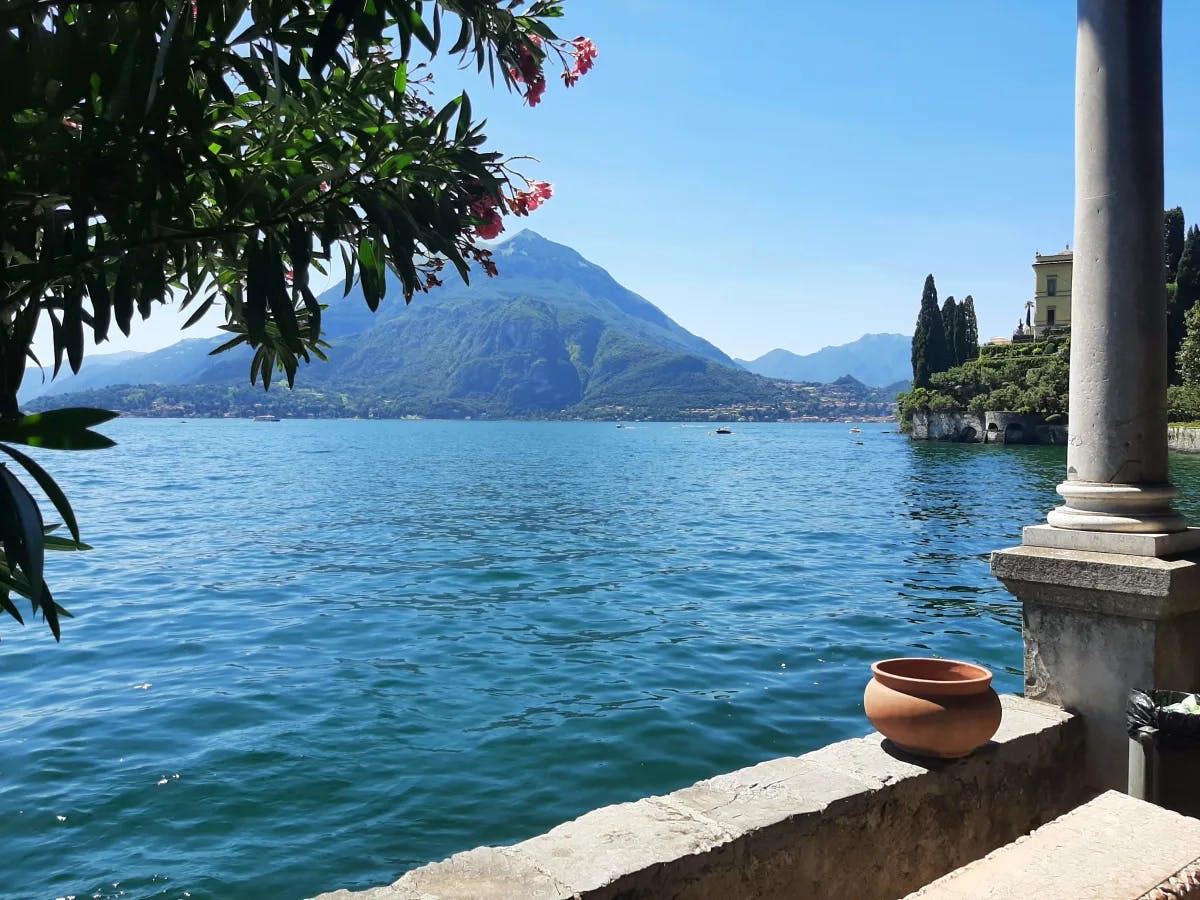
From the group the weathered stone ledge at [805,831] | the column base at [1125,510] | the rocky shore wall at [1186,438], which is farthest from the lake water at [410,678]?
the rocky shore wall at [1186,438]

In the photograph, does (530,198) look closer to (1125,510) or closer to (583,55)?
(583,55)

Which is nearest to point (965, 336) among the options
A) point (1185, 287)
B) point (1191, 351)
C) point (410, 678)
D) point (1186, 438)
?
point (1185, 287)

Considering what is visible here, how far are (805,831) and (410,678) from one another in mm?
7829

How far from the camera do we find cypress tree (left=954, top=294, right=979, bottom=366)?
9450cm

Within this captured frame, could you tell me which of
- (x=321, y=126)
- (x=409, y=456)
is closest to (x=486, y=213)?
(x=321, y=126)

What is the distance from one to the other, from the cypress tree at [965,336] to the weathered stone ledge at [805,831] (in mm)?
97475

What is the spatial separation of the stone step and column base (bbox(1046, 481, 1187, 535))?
66.1 inches

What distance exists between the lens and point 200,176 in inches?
83.5

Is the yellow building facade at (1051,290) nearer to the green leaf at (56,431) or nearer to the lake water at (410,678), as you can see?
the lake water at (410,678)

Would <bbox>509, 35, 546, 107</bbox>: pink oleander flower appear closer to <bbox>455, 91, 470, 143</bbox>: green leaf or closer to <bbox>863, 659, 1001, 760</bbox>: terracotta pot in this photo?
<bbox>455, 91, 470, 143</bbox>: green leaf

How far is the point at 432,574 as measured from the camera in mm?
18641

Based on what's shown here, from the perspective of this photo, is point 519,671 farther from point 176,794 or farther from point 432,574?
point 432,574

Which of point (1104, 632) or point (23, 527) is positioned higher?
point (23, 527)

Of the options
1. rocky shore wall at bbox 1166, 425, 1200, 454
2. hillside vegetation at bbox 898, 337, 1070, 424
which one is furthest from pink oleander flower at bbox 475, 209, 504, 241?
hillside vegetation at bbox 898, 337, 1070, 424
